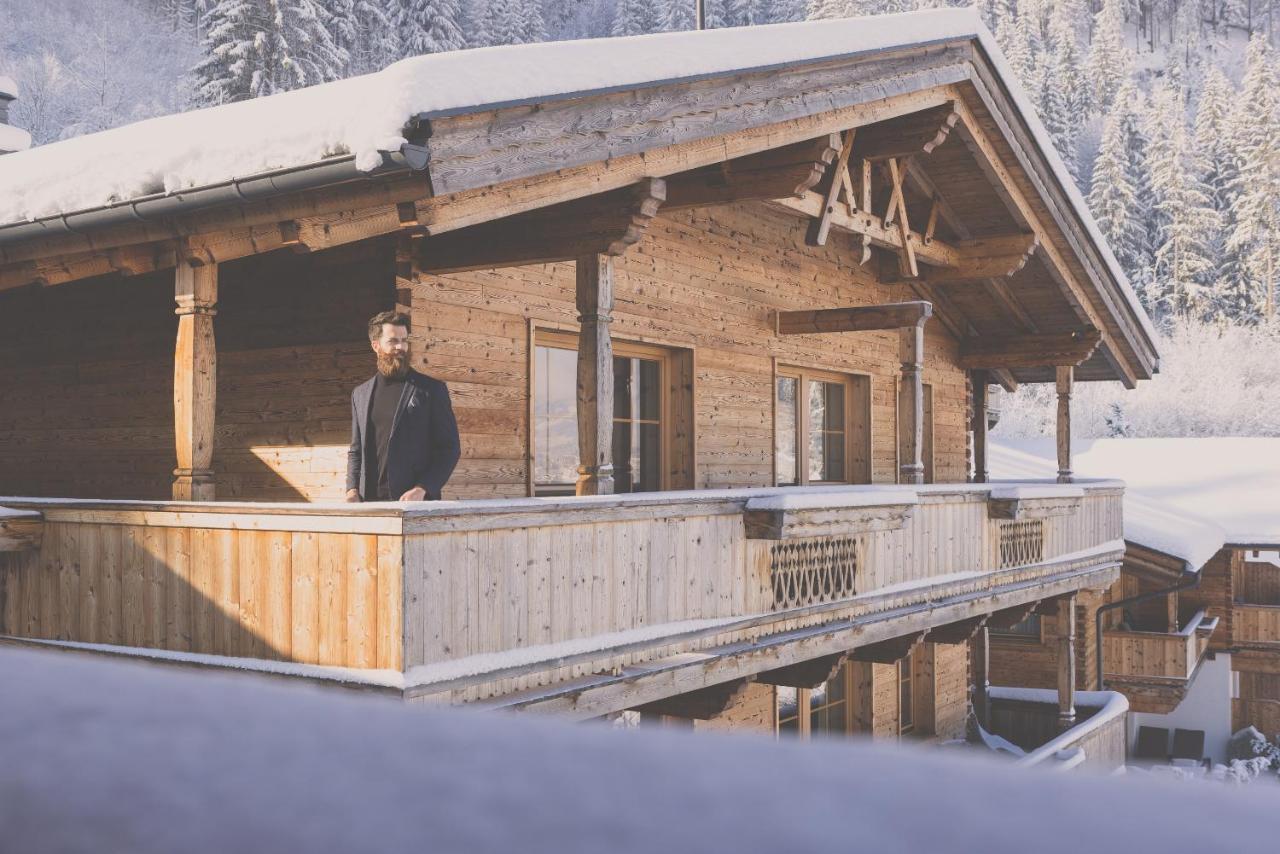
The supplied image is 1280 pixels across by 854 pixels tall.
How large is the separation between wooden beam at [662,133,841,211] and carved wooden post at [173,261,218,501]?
391 centimetres

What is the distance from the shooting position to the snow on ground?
2586 cm

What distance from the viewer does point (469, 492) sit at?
9.63 meters

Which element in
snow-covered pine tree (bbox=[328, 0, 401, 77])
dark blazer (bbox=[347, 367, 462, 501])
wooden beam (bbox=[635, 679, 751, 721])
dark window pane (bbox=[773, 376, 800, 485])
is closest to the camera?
dark blazer (bbox=[347, 367, 462, 501])

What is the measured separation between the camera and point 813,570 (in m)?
9.57

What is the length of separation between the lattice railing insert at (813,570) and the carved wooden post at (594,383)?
5.50 ft

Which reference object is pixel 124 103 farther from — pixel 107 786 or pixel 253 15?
pixel 107 786

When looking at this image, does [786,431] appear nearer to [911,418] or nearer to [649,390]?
[911,418]

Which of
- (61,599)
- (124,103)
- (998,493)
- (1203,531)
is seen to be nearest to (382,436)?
(61,599)

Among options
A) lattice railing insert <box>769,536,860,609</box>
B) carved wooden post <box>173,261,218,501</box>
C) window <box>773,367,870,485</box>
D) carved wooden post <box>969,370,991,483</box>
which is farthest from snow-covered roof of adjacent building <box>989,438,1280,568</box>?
carved wooden post <box>173,261,218,501</box>

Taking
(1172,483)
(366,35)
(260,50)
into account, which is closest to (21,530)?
(1172,483)

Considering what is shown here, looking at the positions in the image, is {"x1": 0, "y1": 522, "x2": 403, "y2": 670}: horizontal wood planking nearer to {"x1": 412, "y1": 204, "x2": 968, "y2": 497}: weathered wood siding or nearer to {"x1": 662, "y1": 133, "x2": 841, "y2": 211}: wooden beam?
{"x1": 412, "y1": 204, "x2": 968, "y2": 497}: weathered wood siding

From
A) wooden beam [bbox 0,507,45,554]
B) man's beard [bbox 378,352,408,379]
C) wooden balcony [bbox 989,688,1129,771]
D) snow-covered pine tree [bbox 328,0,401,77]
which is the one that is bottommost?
wooden balcony [bbox 989,688,1129,771]

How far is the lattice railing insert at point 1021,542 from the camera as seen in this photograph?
13.6 meters

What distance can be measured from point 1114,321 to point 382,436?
13534 mm
